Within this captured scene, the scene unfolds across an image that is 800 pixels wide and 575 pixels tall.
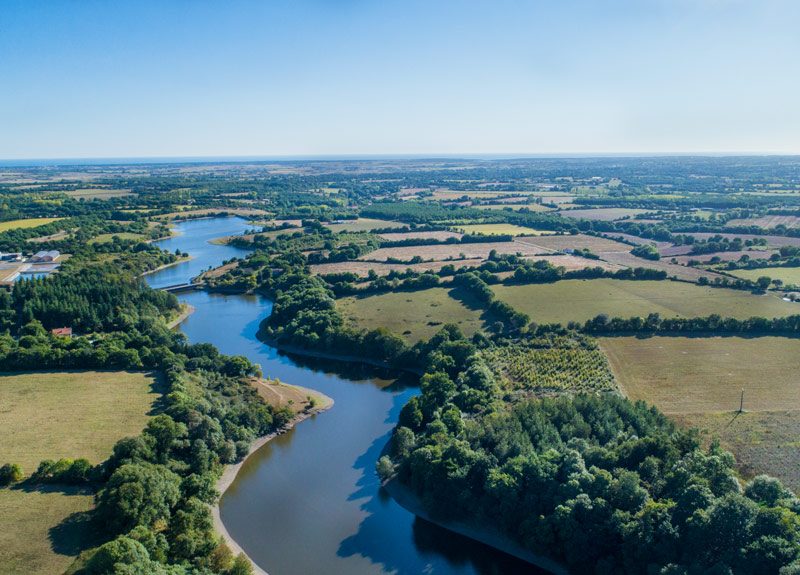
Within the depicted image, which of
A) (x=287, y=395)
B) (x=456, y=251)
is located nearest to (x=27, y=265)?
(x=287, y=395)

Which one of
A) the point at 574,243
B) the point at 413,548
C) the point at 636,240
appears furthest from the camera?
the point at 636,240

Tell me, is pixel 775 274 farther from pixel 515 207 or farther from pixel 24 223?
pixel 24 223

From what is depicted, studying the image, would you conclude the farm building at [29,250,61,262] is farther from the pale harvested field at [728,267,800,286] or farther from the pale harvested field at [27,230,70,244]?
the pale harvested field at [728,267,800,286]

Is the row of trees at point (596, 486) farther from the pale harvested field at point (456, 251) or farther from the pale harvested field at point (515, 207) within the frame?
the pale harvested field at point (515, 207)

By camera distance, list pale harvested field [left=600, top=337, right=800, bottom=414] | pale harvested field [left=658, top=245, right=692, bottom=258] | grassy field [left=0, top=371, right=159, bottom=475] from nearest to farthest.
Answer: grassy field [left=0, top=371, right=159, bottom=475]
pale harvested field [left=600, top=337, right=800, bottom=414]
pale harvested field [left=658, top=245, right=692, bottom=258]

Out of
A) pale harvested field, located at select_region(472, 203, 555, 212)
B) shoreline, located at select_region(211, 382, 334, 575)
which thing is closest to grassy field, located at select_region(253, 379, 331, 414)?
shoreline, located at select_region(211, 382, 334, 575)

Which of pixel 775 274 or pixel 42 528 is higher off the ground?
pixel 775 274

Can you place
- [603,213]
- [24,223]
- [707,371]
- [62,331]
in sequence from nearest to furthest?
[707,371] < [62,331] < [24,223] < [603,213]

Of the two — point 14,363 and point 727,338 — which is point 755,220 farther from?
point 14,363
